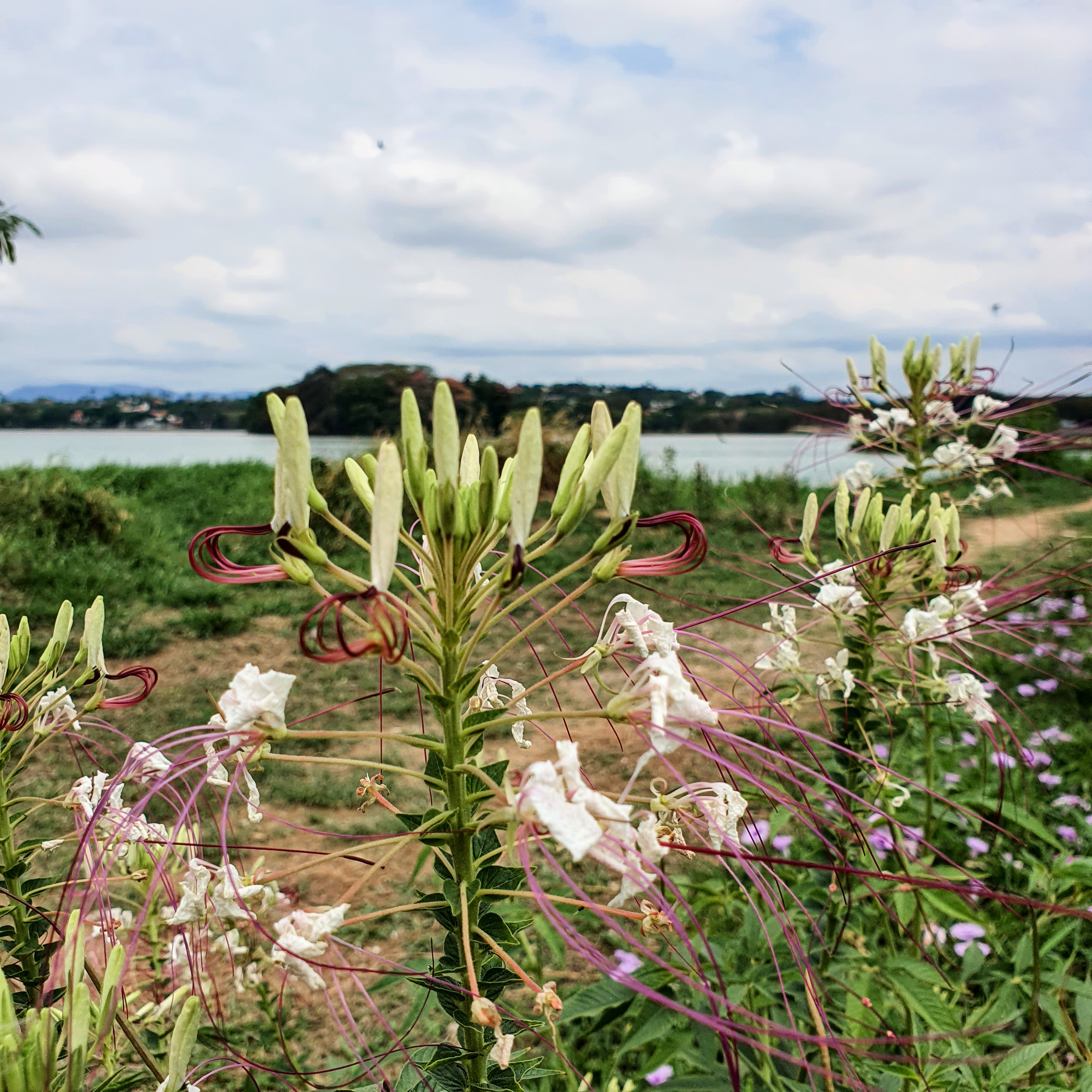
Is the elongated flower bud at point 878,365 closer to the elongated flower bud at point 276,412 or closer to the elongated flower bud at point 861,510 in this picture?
the elongated flower bud at point 861,510

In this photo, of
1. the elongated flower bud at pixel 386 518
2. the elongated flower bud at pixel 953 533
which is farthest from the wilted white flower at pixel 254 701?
the elongated flower bud at pixel 953 533

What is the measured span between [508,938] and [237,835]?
3595mm

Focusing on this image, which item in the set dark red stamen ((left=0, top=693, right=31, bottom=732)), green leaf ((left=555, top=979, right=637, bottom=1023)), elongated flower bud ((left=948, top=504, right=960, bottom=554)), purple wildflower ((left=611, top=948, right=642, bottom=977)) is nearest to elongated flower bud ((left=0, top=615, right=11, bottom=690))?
dark red stamen ((left=0, top=693, right=31, bottom=732))

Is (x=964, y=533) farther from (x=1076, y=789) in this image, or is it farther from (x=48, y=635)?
(x=48, y=635)

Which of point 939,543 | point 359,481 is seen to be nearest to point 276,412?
point 359,481

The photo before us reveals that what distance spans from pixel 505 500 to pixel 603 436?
184 millimetres

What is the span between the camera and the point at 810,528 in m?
2.37

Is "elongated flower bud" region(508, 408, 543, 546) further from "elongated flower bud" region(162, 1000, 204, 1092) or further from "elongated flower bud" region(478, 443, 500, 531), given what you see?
"elongated flower bud" region(162, 1000, 204, 1092)

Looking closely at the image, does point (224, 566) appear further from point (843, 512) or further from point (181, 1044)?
point (843, 512)

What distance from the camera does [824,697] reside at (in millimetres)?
2420

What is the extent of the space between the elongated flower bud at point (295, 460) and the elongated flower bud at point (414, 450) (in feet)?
0.45

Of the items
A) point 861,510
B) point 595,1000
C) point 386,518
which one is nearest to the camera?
point 386,518

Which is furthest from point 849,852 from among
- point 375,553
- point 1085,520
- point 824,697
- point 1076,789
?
point 1085,520

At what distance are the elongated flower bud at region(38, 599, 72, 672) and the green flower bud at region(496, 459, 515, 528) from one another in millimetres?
939
